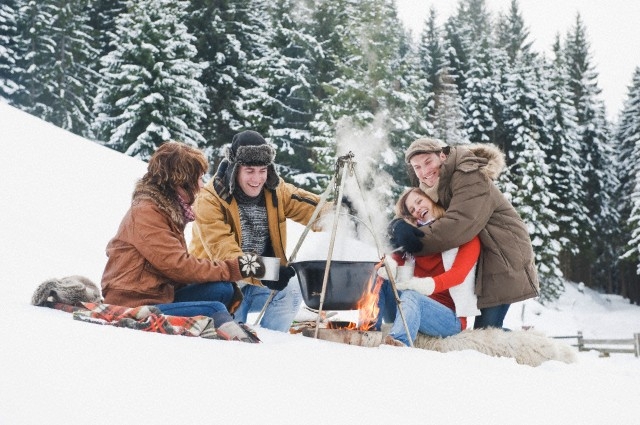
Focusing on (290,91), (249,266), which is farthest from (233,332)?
(290,91)

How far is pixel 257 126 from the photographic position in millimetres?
20406

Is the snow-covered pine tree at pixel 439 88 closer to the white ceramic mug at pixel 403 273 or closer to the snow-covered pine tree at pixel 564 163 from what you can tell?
the snow-covered pine tree at pixel 564 163

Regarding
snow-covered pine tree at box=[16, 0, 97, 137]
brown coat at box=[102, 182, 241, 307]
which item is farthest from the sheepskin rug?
snow-covered pine tree at box=[16, 0, 97, 137]

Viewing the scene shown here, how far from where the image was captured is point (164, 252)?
3.51 m

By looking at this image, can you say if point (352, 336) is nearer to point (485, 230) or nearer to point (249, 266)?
point (249, 266)

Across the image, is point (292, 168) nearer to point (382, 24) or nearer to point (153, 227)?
point (382, 24)

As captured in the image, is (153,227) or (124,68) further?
(124,68)

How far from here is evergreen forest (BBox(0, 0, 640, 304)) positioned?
17.8m

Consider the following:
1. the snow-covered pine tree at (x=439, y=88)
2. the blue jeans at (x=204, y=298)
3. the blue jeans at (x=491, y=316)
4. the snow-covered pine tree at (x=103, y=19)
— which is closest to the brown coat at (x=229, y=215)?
the blue jeans at (x=204, y=298)

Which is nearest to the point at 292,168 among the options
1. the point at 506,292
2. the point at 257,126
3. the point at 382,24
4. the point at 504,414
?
the point at 257,126

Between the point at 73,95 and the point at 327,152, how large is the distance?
44.9 feet

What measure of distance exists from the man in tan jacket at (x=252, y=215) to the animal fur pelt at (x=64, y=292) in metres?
0.84

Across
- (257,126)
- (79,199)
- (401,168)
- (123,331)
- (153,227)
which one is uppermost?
(257,126)

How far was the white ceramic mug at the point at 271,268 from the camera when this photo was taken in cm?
377
